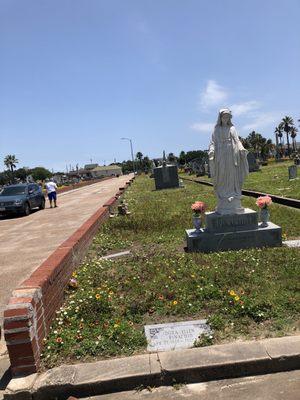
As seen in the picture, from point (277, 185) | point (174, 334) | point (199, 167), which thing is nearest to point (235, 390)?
point (174, 334)

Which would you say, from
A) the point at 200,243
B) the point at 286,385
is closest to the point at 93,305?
the point at 286,385

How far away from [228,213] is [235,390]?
16.6 ft

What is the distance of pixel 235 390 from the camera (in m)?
3.78

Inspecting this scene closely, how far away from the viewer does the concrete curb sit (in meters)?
3.89

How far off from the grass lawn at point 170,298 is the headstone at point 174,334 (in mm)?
106

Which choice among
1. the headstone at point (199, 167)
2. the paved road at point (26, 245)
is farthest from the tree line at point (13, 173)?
the paved road at point (26, 245)

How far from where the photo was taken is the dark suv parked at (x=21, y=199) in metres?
19.9

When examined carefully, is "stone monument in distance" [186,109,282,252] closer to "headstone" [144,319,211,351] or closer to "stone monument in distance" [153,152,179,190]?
"headstone" [144,319,211,351]

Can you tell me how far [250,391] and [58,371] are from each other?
1.72 metres

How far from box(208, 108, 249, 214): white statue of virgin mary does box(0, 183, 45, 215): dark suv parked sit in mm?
13289

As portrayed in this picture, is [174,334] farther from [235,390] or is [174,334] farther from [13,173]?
[13,173]

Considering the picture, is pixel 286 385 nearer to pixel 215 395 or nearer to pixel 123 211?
pixel 215 395

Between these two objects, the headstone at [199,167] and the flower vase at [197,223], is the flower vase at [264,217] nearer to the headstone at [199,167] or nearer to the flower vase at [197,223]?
the flower vase at [197,223]

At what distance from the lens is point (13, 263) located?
9.23 meters
